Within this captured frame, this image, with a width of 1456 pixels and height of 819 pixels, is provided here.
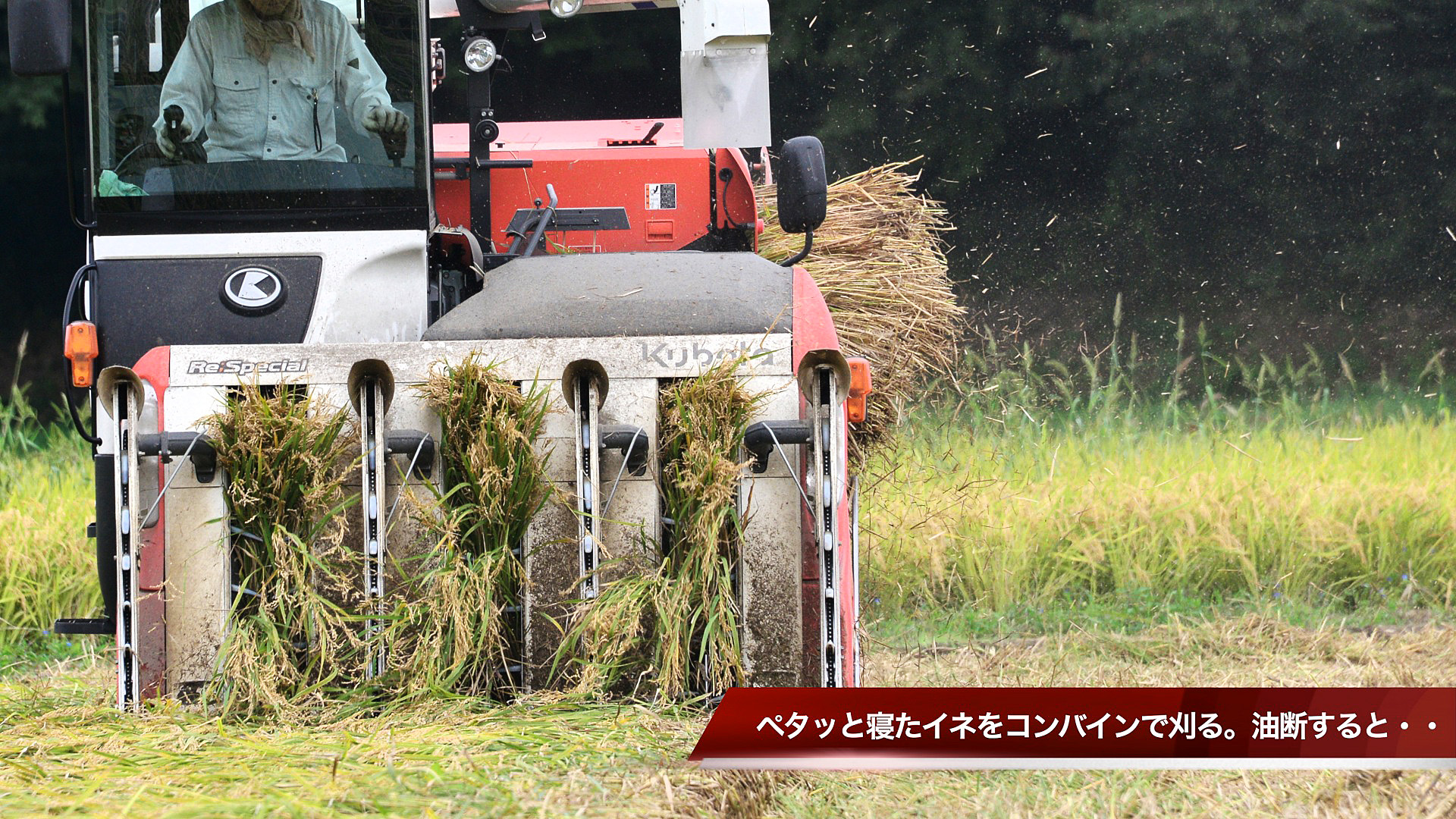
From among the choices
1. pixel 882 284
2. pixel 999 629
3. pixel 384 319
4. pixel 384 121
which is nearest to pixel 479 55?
pixel 384 121

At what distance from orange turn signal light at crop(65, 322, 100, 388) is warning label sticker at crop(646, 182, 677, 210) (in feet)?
7.47

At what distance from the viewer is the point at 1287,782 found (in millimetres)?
3734

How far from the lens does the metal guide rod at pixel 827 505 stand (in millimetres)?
3547

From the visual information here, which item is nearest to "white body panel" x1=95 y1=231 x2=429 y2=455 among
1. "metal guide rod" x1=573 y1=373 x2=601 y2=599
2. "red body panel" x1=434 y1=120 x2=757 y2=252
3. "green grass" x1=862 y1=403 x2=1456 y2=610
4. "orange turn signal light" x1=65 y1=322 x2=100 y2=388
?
"orange turn signal light" x1=65 y1=322 x2=100 y2=388

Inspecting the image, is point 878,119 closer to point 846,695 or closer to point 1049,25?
point 1049,25

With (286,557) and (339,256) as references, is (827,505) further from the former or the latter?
(339,256)

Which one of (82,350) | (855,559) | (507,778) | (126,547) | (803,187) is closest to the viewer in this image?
(507,778)

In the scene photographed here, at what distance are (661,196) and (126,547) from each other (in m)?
2.84

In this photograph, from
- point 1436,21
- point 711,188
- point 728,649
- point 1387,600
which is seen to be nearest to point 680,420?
point 728,649

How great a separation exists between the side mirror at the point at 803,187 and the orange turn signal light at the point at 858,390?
3.60 ft

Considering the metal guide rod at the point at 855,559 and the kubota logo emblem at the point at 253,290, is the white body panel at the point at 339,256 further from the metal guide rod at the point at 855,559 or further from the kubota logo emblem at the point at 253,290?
the metal guide rod at the point at 855,559

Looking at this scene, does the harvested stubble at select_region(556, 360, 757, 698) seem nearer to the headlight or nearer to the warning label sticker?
the headlight

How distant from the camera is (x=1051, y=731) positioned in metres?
3.08

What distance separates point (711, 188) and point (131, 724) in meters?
3.15
